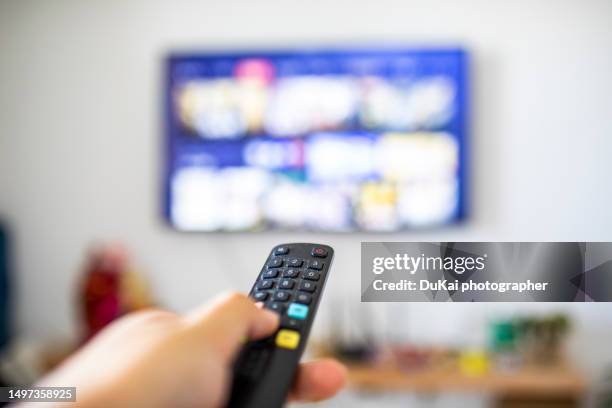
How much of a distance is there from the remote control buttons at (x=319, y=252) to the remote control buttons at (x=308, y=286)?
0.10ft

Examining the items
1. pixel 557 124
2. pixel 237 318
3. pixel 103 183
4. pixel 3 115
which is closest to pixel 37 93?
pixel 3 115

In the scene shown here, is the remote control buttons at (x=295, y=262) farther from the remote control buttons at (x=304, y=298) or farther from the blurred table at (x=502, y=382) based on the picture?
the blurred table at (x=502, y=382)

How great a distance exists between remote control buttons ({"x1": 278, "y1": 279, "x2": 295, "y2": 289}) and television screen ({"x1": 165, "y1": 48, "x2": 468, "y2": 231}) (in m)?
1.28

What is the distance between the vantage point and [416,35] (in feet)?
5.85

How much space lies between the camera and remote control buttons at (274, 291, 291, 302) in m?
0.41

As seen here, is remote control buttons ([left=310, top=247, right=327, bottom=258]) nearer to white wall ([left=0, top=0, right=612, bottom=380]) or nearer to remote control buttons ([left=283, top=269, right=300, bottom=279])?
remote control buttons ([left=283, top=269, right=300, bottom=279])

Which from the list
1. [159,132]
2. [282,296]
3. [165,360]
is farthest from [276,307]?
[159,132]

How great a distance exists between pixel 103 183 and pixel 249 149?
0.51m

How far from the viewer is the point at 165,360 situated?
30 cm

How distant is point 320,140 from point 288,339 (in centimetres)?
139

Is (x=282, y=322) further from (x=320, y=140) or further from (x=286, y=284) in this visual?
(x=320, y=140)

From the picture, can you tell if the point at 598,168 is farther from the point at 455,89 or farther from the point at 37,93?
the point at 37,93

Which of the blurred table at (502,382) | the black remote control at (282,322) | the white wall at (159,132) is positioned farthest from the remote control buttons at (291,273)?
the white wall at (159,132)

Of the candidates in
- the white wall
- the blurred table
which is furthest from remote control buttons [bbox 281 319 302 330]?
the white wall
